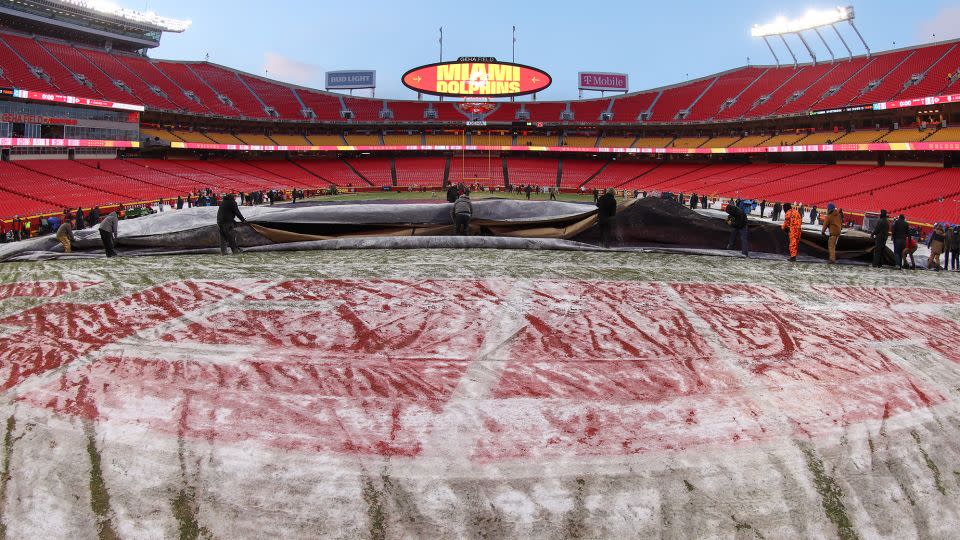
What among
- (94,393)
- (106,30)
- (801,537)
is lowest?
(801,537)

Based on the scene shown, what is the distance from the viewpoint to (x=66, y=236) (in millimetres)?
9859

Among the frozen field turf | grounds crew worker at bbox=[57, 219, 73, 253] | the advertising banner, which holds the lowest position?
the frozen field turf

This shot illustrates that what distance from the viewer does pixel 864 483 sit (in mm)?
3221

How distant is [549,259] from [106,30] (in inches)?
2467

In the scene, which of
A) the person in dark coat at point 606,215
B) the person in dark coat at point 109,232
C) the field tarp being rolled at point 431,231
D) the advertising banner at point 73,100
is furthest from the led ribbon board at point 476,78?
the person in dark coat at point 109,232

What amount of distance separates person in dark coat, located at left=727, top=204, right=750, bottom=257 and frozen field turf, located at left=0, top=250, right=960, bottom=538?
11.8 ft

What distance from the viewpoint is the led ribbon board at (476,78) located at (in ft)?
171

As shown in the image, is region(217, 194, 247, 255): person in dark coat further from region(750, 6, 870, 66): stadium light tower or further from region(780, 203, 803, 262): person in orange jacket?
region(750, 6, 870, 66): stadium light tower

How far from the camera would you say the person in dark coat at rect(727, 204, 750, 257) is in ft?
33.8

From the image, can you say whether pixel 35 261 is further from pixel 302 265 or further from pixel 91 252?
pixel 302 265

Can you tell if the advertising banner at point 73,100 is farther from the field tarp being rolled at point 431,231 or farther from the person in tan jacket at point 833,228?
the person in tan jacket at point 833,228

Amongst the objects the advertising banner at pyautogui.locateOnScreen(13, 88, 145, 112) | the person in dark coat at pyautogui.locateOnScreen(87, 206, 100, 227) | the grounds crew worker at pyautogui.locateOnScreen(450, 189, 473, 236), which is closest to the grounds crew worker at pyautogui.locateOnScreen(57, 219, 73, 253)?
the grounds crew worker at pyautogui.locateOnScreen(450, 189, 473, 236)

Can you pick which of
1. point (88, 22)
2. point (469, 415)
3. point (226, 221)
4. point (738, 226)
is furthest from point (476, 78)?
point (469, 415)

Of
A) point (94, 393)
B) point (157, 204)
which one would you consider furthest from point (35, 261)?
point (157, 204)
